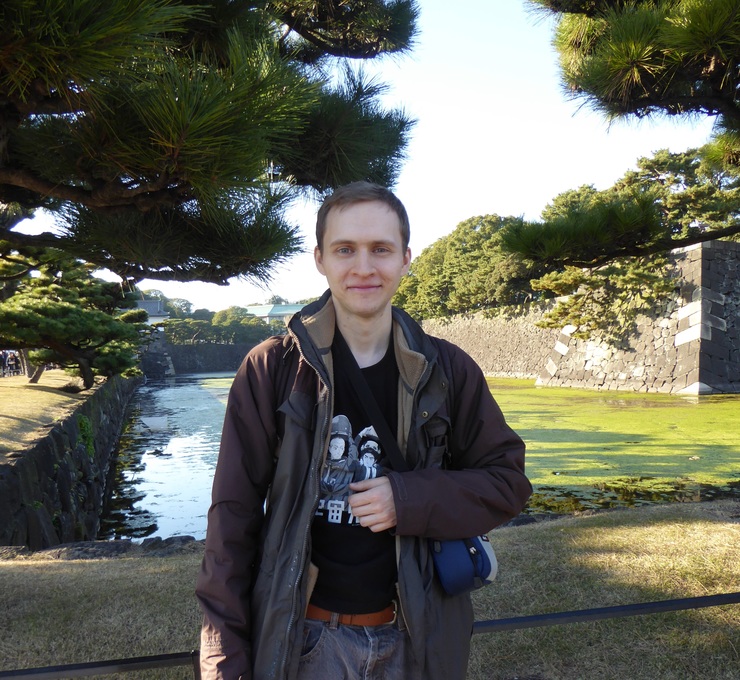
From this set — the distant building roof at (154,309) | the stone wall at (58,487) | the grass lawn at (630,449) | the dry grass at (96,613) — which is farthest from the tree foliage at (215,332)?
the dry grass at (96,613)

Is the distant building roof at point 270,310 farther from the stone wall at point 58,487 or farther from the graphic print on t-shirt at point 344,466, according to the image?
the graphic print on t-shirt at point 344,466

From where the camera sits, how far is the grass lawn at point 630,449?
4945mm

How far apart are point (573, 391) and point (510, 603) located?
1130 cm

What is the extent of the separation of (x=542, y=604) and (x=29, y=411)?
6.36 m

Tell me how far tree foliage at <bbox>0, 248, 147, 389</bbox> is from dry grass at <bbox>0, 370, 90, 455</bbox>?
58 centimetres

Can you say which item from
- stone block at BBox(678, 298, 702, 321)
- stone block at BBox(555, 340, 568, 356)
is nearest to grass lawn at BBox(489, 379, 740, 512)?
stone block at BBox(678, 298, 702, 321)

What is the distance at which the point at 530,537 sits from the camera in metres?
3.19

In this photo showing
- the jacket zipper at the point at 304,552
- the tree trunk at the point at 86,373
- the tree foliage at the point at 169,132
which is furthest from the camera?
the tree trunk at the point at 86,373

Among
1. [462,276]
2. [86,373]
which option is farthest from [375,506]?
[462,276]

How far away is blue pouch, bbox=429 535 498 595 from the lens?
927 mm

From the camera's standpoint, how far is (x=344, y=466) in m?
0.96

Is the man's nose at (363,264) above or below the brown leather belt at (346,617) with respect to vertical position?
above

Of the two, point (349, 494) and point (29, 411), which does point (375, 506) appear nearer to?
point (349, 494)

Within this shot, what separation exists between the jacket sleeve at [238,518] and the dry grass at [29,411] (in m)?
4.59
